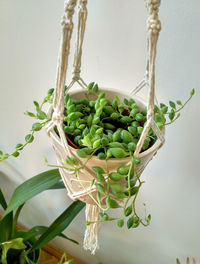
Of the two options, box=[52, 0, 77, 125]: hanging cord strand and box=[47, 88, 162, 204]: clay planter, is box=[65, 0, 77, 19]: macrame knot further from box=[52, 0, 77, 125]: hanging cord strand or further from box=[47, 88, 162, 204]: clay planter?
box=[47, 88, 162, 204]: clay planter

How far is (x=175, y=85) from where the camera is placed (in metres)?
0.73

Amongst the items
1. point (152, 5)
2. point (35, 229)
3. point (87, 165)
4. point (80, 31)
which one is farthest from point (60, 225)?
point (152, 5)

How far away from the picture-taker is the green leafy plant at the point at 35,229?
28.7 inches

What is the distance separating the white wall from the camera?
705 mm

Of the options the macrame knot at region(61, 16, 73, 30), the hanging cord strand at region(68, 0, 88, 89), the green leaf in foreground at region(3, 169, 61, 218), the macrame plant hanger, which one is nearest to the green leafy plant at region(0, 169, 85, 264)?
the green leaf in foreground at region(3, 169, 61, 218)

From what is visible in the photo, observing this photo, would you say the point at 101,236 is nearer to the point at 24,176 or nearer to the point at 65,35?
the point at 24,176

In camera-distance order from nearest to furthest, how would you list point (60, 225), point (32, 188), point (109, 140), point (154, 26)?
point (154, 26) → point (109, 140) → point (32, 188) → point (60, 225)

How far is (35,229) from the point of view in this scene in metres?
0.92

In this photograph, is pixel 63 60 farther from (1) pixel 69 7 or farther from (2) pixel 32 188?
(2) pixel 32 188

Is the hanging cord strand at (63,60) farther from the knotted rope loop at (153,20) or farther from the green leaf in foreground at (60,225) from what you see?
the green leaf in foreground at (60,225)

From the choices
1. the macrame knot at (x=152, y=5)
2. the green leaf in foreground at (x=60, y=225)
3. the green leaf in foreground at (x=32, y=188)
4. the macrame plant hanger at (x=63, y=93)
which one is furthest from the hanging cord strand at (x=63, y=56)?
the green leaf in foreground at (x=60, y=225)

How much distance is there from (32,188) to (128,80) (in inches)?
14.6

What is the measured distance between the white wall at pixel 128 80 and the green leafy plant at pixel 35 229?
201mm

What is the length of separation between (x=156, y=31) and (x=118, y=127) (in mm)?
239
